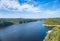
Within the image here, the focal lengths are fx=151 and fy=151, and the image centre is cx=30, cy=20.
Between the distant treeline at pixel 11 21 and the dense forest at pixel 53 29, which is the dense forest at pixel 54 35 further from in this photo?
the distant treeline at pixel 11 21

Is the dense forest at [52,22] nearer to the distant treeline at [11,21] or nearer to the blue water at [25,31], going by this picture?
the blue water at [25,31]

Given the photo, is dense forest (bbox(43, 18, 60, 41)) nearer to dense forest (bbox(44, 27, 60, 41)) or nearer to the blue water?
dense forest (bbox(44, 27, 60, 41))

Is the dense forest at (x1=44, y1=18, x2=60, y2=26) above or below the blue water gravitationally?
above

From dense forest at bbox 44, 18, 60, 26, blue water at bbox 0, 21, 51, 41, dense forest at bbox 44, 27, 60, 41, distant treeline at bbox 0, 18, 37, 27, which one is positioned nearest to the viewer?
dense forest at bbox 44, 27, 60, 41

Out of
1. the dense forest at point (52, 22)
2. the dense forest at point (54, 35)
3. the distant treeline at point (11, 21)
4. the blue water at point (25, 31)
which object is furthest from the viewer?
the blue water at point (25, 31)

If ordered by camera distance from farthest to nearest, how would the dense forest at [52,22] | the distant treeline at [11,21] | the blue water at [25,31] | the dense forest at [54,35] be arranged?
1. the blue water at [25,31]
2. the distant treeline at [11,21]
3. the dense forest at [52,22]
4. the dense forest at [54,35]

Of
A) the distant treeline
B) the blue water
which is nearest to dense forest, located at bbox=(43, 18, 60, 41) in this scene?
the blue water

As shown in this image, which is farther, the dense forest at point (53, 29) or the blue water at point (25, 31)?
the blue water at point (25, 31)

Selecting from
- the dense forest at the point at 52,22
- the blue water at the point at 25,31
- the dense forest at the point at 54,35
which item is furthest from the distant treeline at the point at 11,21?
the dense forest at the point at 54,35

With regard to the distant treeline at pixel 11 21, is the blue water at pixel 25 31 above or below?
below

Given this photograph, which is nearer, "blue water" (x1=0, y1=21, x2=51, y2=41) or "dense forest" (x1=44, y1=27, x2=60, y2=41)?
"dense forest" (x1=44, y1=27, x2=60, y2=41)

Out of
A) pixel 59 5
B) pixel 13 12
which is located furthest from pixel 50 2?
pixel 13 12
